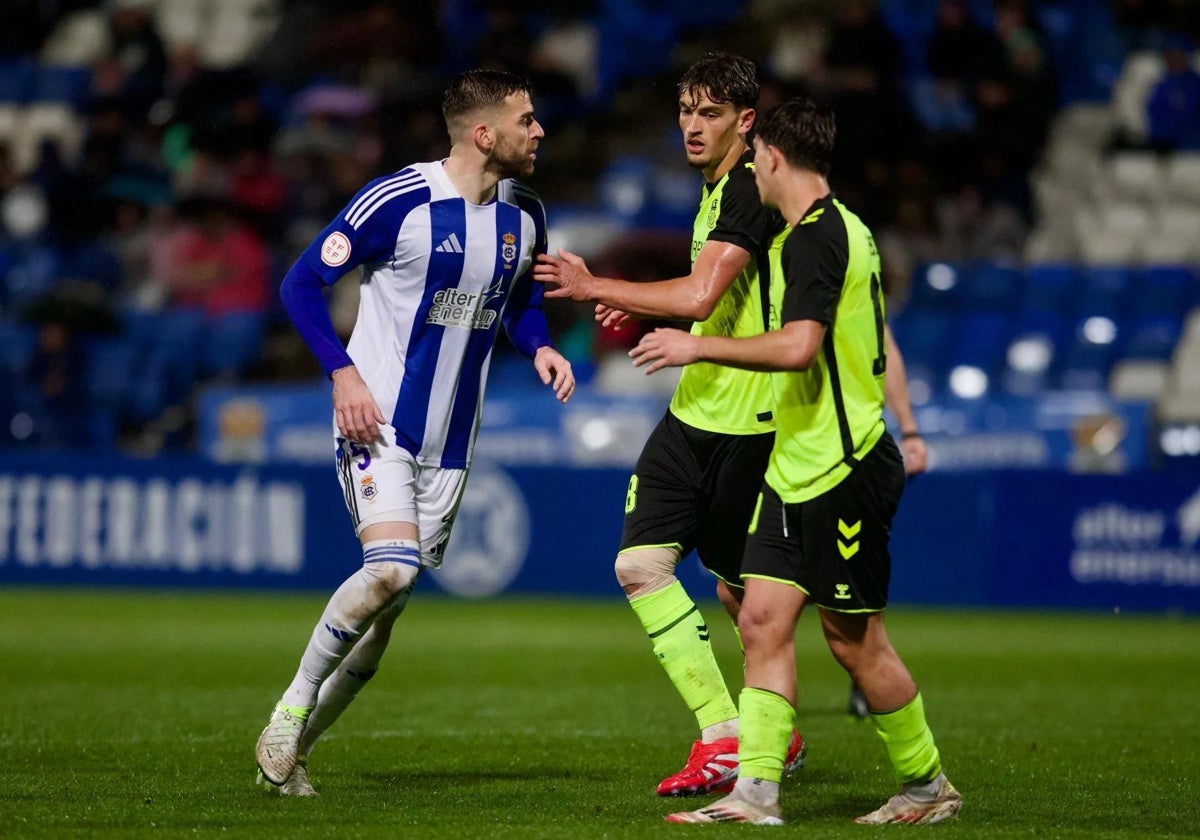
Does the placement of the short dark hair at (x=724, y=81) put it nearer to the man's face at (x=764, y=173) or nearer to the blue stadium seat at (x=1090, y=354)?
the man's face at (x=764, y=173)

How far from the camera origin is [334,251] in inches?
258

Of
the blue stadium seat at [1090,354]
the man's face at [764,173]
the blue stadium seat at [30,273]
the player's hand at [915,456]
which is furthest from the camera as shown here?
the blue stadium seat at [30,273]

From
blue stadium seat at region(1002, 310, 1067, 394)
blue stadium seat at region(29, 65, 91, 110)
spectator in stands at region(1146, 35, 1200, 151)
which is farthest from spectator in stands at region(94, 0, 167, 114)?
spectator in stands at region(1146, 35, 1200, 151)

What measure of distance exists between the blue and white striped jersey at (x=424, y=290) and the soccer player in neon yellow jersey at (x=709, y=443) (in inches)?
12.4

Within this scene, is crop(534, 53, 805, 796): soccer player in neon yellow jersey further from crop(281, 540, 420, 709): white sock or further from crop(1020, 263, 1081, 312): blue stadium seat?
crop(1020, 263, 1081, 312): blue stadium seat

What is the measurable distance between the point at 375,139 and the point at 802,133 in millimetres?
14893

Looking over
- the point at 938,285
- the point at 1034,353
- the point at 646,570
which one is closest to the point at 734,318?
the point at 646,570

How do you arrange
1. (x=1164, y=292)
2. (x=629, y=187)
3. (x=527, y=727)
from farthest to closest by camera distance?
(x=629, y=187) < (x=1164, y=292) < (x=527, y=727)

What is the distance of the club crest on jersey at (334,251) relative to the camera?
21.5 feet

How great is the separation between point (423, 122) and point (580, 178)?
2186 millimetres

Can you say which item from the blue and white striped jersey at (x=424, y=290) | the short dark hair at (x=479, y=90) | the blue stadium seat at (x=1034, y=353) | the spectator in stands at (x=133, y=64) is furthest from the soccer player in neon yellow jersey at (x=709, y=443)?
the spectator in stands at (x=133, y=64)

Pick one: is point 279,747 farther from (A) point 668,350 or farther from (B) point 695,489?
(A) point 668,350

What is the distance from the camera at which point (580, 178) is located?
21.2 meters

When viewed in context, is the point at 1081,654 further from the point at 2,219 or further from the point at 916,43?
the point at 2,219
